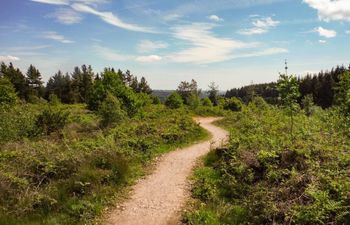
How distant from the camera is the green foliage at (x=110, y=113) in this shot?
63.6 feet

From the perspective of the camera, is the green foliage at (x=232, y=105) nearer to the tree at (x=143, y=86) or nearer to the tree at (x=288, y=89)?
the tree at (x=288, y=89)

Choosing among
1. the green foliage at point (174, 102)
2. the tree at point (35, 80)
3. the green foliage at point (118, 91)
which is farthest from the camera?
the tree at point (35, 80)

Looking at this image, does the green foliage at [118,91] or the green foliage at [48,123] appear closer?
the green foliage at [48,123]

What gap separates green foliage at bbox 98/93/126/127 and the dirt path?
7.96m

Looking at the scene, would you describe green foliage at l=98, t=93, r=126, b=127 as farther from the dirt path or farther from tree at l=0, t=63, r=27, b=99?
tree at l=0, t=63, r=27, b=99

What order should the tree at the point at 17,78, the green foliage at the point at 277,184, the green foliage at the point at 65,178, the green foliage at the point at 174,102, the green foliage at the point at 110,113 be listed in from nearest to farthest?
1. the green foliage at the point at 277,184
2. the green foliage at the point at 65,178
3. the green foliage at the point at 110,113
4. the green foliage at the point at 174,102
5. the tree at the point at 17,78

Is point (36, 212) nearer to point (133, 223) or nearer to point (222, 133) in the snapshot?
point (133, 223)

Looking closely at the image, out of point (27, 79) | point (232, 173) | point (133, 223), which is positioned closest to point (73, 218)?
point (133, 223)

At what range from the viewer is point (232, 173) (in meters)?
9.73

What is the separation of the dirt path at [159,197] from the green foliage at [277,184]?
1.51 ft

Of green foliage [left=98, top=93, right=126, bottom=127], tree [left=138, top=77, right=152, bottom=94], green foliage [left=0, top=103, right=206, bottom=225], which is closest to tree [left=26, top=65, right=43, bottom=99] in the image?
tree [left=138, top=77, right=152, bottom=94]

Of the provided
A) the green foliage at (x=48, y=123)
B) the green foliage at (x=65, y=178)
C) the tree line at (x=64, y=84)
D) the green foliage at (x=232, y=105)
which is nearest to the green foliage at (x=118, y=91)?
the green foliage at (x=48, y=123)

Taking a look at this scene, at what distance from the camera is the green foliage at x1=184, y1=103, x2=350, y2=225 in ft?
20.4

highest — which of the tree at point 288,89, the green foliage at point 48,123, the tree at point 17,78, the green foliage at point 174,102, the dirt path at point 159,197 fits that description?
the tree at point 17,78
